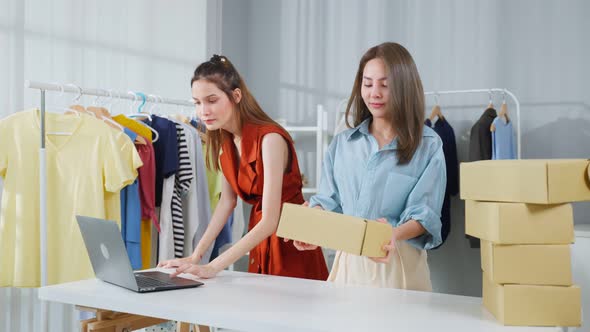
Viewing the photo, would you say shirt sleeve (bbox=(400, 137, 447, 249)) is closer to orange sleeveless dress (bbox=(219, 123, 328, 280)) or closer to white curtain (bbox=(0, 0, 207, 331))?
orange sleeveless dress (bbox=(219, 123, 328, 280))

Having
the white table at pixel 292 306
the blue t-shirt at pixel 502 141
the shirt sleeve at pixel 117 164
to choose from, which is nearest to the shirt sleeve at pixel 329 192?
the white table at pixel 292 306

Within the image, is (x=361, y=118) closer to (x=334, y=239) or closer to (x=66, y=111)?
(x=334, y=239)

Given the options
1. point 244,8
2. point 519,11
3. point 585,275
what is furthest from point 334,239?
point 244,8

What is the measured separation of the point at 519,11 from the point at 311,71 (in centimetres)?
139

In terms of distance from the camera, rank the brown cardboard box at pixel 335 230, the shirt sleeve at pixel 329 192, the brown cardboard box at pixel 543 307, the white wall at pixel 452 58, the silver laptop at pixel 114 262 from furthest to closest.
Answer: the white wall at pixel 452 58
the shirt sleeve at pixel 329 192
the silver laptop at pixel 114 262
the brown cardboard box at pixel 335 230
the brown cardboard box at pixel 543 307

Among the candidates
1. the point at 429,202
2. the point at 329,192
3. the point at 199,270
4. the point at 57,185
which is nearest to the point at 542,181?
the point at 429,202

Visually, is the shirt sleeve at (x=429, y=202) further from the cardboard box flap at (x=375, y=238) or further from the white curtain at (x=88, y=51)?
the white curtain at (x=88, y=51)

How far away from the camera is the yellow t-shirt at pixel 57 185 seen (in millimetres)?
2475

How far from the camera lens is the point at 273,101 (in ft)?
15.1

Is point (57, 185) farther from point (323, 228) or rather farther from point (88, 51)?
point (323, 228)

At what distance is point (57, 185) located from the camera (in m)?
2.54

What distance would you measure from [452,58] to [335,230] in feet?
9.17

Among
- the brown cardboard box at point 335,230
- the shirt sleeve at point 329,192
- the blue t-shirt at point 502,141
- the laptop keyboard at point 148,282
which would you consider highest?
the blue t-shirt at point 502,141

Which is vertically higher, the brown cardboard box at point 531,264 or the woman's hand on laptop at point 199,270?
the brown cardboard box at point 531,264
